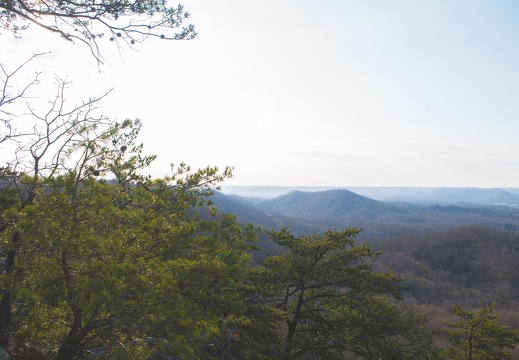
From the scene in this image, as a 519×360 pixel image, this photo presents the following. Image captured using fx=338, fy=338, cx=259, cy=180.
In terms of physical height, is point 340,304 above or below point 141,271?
below

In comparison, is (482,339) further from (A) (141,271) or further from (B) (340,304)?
(A) (141,271)

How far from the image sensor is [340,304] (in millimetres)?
10844

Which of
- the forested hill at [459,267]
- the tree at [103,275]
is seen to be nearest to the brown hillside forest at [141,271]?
the tree at [103,275]

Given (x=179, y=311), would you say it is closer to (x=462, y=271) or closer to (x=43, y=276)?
(x=43, y=276)

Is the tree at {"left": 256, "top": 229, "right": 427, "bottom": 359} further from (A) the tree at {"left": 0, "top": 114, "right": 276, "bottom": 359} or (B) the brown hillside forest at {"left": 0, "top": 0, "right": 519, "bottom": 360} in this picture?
(A) the tree at {"left": 0, "top": 114, "right": 276, "bottom": 359}

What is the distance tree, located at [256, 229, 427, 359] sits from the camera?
386 inches

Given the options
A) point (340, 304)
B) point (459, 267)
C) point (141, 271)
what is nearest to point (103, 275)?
point (141, 271)

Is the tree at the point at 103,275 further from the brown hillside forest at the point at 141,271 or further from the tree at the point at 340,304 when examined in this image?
the tree at the point at 340,304

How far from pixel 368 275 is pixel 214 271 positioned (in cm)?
763

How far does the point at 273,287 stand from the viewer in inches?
438

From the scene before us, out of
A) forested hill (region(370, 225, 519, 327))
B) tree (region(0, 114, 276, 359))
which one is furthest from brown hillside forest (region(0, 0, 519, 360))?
forested hill (region(370, 225, 519, 327))

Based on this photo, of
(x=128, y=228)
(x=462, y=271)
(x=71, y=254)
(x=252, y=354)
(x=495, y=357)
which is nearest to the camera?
(x=71, y=254)

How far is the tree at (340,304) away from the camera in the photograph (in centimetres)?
980

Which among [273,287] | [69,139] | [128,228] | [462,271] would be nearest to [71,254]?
[128,228]
